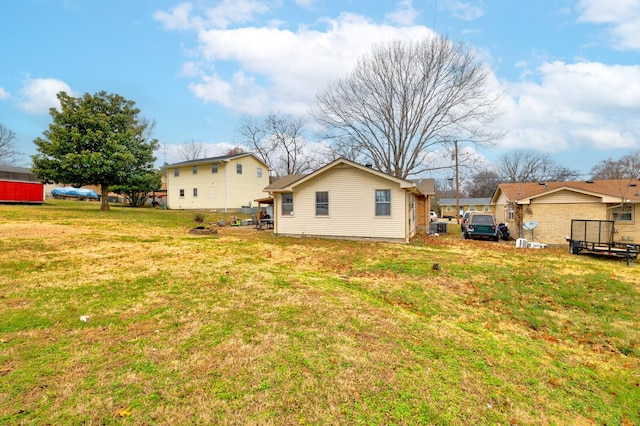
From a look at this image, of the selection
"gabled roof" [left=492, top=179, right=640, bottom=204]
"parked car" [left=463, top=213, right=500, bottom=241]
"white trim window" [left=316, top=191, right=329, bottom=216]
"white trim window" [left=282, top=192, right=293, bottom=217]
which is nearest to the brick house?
"gabled roof" [left=492, top=179, right=640, bottom=204]

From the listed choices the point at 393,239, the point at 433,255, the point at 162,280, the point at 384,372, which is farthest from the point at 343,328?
the point at 393,239

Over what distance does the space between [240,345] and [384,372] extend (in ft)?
5.88

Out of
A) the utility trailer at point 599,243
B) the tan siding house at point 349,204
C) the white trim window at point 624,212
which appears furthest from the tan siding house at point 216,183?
the white trim window at point 624,212

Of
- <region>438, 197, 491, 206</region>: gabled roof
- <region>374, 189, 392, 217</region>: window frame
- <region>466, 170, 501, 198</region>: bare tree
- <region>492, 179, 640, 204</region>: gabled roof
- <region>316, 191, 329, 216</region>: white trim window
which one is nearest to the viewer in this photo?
<region>374, 189, 392, 217</region>: window frame

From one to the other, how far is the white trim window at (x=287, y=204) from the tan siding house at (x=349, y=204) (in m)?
0.05

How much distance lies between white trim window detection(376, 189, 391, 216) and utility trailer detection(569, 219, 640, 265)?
7969mm

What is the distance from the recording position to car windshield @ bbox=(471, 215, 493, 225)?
60.7ft

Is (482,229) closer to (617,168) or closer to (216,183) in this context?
(216,183)

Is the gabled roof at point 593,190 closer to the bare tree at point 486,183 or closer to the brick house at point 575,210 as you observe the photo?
the brick house at point 575,210

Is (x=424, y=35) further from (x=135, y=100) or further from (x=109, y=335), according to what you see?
(x=109, y=335)

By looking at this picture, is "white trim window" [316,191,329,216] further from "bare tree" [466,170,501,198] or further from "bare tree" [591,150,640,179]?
"bare tree" [466,170,501,198]

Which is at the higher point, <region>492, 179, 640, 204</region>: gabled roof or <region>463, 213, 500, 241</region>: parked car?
<region>492, 179, 640, 204</region>: gabled roof

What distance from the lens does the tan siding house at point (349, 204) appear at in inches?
553

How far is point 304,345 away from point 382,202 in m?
11.1
